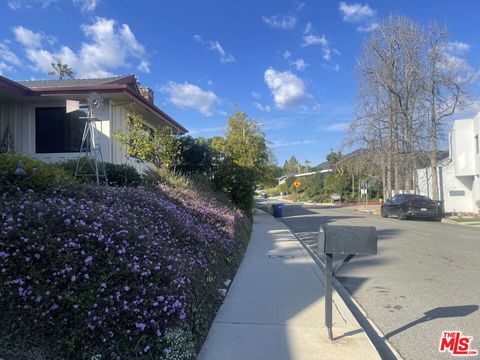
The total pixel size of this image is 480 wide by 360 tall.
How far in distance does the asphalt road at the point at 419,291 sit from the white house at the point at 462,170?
1791cm

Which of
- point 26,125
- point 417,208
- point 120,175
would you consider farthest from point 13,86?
point 417,208

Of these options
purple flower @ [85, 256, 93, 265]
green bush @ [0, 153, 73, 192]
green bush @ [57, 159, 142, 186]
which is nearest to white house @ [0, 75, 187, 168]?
green bush @ [57, 159, 142, 186]

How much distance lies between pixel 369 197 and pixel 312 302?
193 feet

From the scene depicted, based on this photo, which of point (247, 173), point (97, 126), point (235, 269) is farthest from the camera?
point (247, 173)

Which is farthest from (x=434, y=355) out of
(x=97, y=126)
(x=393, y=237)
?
(x=97, y=126)

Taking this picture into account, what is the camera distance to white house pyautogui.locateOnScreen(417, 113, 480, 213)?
28.4 metres

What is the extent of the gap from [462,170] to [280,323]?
28.9 metres

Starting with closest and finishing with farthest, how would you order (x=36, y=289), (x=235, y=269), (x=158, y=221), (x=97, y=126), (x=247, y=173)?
(x=36, y=289) < (x=158, y=221) < (x=235, y=269) < (x=97, y=126) < (x=247, y=173)

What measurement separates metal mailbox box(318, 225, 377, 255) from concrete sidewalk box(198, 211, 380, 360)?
103 cm

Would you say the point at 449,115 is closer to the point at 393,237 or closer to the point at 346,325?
the point at 393,237

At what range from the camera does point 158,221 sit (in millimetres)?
5977

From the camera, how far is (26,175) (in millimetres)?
5430

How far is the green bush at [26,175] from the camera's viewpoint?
5.25 metres

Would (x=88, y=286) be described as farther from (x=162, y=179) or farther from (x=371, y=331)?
(x=162, y=179)
